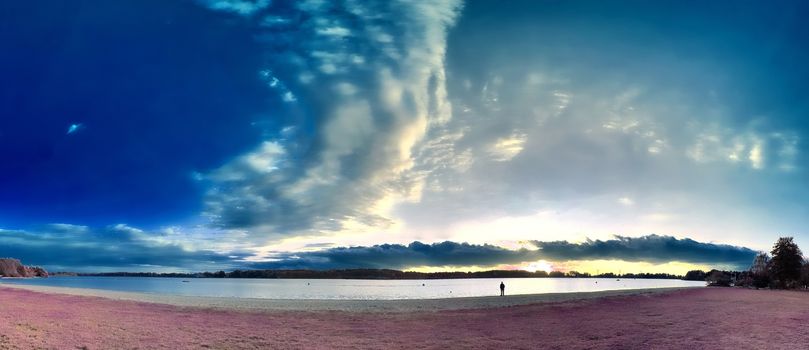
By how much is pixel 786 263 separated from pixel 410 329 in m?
91.0

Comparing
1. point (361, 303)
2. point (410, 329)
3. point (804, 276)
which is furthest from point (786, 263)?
point (410, 329)

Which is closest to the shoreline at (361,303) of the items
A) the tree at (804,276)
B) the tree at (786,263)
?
the tree at (786,263)

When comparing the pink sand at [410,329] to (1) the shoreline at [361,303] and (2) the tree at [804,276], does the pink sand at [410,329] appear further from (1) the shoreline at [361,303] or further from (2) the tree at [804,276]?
(2) the tree at [804,276]

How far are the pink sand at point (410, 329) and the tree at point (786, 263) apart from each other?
66.8 meters

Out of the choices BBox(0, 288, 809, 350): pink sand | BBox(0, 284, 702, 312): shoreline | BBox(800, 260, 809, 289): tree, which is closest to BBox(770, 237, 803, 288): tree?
BBox(800, 260, 809, 289): tree

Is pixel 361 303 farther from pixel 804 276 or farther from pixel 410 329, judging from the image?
pixel 804 276

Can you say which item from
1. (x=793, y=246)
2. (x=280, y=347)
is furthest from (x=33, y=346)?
(x=793, y=246)

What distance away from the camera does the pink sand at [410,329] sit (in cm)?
1986

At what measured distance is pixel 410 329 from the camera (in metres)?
25.7

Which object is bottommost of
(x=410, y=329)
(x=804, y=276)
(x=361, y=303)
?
(x=361, y=303)

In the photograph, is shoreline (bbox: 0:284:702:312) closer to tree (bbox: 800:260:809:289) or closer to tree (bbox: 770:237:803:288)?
tree (bbox: 770:237:803:288)

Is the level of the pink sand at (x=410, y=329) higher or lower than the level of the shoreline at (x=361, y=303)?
higher

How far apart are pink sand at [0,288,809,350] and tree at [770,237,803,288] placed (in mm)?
66850

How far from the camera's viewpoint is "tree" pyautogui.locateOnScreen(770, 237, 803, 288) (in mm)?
83500
